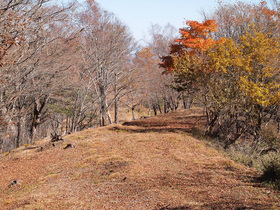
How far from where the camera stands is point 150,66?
87.4 feet

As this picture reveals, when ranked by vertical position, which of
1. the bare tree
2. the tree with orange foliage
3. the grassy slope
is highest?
the bare tree

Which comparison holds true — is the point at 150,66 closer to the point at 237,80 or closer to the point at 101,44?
the point at 101,44

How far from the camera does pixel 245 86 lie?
30.8 ft

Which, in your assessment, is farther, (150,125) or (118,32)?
(118,32)

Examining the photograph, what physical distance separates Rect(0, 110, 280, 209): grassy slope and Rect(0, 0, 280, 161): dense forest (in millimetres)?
2263

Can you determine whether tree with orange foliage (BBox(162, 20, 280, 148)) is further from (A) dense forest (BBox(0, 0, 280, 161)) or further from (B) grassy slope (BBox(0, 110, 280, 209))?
(B) grassy slope (BBox(0, 110, 280, 209))

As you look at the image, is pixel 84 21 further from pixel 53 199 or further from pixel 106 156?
pixel 53 199

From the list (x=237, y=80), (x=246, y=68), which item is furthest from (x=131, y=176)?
(x=246, y=68)

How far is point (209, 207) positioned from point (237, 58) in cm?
680

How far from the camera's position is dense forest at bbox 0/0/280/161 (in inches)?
373

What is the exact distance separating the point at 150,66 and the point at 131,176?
20.5 m

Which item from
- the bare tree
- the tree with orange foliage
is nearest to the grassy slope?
the tree with orange foliage

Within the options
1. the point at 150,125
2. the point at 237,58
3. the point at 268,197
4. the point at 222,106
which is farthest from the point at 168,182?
the point at 150,125

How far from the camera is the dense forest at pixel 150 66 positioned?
948 centimetres
